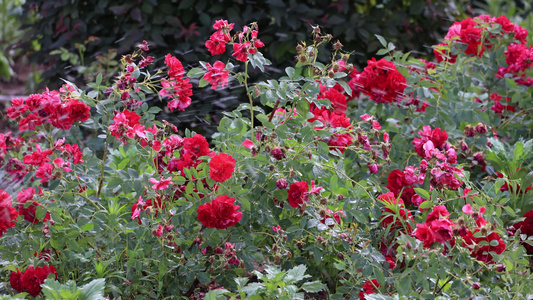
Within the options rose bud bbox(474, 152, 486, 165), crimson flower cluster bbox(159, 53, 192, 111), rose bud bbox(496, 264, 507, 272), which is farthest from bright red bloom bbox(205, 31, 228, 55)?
rose bud bbox(474, 152, 486, 165)

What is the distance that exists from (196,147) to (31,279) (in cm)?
61

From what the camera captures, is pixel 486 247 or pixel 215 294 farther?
pixel 486 247

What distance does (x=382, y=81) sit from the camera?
231 centimetres

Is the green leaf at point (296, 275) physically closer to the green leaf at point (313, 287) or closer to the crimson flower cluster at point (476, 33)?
the green leaf at point (313, 287)

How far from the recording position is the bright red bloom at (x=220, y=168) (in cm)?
154

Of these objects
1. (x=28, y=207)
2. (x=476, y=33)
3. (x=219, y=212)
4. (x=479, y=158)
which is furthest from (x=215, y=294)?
(x=476, y=33)

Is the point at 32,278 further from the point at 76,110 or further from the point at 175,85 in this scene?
the point at 175,85

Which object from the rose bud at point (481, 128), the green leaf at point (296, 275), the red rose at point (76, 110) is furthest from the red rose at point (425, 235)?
the red rose at point (76, 110)

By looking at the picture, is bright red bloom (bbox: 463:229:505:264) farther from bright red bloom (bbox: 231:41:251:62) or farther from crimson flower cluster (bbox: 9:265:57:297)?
crimson flower cluster (bbox: 9:265:57:297)

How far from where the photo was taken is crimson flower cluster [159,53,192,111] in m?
1.84

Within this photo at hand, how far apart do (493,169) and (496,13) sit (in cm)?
379

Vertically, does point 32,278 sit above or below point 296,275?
below

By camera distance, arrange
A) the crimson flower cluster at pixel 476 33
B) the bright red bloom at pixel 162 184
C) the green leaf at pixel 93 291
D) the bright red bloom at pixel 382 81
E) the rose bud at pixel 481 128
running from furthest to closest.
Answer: the crimson flower cluster at pixel 476 33
the bright red bloom at pixel 382 81
the rose bud at pixel 481 128
the bright red bloom at pixel 162 184
the green leaf at pixel 93 291

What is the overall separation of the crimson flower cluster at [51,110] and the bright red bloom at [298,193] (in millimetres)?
664
